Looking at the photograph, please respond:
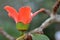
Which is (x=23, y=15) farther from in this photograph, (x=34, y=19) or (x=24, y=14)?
(x=34, y=19)

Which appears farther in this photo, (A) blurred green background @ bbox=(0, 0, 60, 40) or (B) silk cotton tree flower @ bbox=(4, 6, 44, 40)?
(A) blurred green background @ bbox=(0, 0, 60, 40)

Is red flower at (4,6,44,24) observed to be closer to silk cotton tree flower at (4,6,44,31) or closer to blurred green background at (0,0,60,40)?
silk cotton tree flower at (4,6,44,31)

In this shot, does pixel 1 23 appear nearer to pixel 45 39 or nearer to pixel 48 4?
pixel 48 4

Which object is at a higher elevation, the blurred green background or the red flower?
the red flower

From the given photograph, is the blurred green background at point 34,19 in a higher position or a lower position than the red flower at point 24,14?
lower

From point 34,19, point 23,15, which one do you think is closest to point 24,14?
point 23,15

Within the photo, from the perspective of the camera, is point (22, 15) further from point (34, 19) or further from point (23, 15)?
point (34, 19)

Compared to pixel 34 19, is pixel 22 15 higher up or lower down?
higher up

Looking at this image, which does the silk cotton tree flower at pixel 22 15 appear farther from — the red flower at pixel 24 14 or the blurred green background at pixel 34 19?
the blurred green background at pixel 34 19

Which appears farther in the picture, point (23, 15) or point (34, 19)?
point (34, 19)

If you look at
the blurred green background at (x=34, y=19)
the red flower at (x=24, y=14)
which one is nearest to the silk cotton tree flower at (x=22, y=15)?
the red flower at (x=24, y=14)

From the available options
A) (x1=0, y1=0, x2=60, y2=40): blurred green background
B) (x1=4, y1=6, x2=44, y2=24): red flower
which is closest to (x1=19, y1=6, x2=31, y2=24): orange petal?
(x1=4, y1=6, x2=44, y2=24): red flower

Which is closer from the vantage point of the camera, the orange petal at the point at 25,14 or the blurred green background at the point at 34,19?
the orange petal at the point at 25,14
